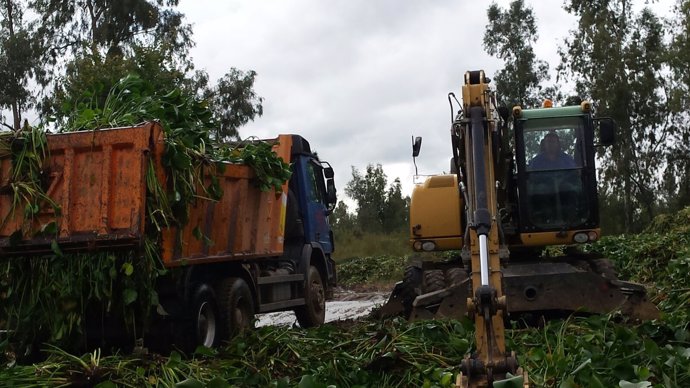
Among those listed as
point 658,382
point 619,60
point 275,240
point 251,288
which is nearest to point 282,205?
point 275,240

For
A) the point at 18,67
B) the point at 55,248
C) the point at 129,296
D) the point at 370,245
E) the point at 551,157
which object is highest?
the point at 18,67

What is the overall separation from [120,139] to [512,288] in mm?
4136

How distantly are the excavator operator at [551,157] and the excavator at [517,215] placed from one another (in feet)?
0.04

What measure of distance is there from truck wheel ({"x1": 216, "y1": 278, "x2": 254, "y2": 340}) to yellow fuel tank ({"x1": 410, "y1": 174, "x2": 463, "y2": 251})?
2.37m

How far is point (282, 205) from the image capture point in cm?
1105

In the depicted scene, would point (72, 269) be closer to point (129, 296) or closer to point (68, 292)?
point (68, 292)

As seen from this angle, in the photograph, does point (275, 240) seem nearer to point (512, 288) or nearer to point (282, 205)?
point (282, 205)

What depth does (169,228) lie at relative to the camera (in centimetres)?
761

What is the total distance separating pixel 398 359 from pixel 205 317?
3.11m

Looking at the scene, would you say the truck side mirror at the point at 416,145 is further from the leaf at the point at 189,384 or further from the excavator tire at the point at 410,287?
the leaf at the point at 189,384

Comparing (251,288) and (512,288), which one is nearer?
(512,288)

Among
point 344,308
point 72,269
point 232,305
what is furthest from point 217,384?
point 344,308

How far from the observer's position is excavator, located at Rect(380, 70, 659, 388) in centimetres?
698

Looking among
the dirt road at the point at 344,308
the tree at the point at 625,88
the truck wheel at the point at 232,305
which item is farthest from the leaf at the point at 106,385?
the tree at the point at 625,88
